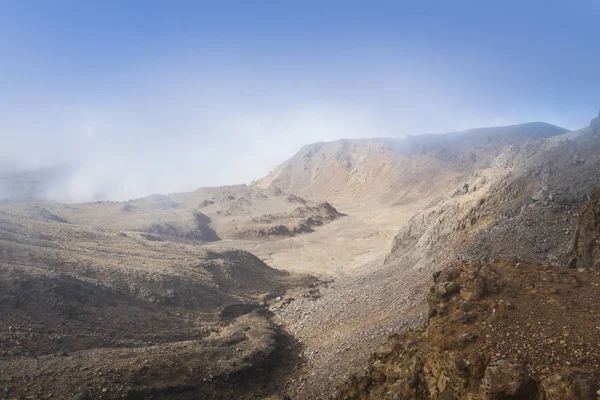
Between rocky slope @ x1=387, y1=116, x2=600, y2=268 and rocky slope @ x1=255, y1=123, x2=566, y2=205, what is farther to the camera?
rocky slope @ x1=255, y1=123, x2=566, y2=205

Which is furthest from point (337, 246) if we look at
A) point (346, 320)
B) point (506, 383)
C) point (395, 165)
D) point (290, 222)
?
point (395, 165)

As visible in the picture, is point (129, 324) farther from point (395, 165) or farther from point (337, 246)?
point (395, 165)

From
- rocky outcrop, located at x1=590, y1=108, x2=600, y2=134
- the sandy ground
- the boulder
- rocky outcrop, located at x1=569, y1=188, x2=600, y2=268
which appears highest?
rocky outcrop, located at x1=590, y1=108, x2=600, y2=134

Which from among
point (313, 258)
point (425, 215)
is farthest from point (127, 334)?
point (313, 258)

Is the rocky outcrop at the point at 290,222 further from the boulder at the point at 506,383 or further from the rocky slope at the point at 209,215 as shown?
the boulder at the point at 506,383

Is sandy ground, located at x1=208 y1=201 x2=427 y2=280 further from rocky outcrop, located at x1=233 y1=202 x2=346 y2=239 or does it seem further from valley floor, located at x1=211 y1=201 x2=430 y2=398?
valley floor, located at x1=211 y1=201 x2=430 y2=398

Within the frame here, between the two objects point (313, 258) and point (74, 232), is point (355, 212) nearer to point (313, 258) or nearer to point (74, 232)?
point (313, 258)

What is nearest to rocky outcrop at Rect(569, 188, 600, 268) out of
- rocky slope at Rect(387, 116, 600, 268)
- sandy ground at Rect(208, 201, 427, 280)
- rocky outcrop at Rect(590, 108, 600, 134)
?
rocky slope at Rect(387, 116, 600, 268)
